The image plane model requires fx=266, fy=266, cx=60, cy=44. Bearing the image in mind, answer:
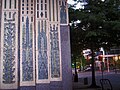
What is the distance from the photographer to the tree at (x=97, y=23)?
57.3 feet

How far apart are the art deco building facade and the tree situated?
17.1 feet

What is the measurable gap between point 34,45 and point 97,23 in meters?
6.93

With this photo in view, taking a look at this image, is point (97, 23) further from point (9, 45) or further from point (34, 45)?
point (9, 45)

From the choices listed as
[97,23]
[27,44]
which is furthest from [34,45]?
[97,23]

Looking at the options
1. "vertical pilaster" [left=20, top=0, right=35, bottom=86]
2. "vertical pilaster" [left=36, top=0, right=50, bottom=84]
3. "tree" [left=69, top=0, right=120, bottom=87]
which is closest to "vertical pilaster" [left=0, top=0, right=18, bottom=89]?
"vertical pilaster" [left=20, top=0, right=35, bottom=86]

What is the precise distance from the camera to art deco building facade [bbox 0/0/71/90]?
38.9ft

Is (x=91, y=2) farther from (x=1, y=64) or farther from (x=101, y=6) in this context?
(x=1, y=64)

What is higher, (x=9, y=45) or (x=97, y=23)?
(x=97, y=23)

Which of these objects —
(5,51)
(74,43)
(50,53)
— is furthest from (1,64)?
(74,43)

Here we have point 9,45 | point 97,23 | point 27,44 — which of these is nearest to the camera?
point 9,45

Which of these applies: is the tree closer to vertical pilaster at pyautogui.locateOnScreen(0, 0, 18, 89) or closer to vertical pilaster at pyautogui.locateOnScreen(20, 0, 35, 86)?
vertical pilaster at pyautogui.locateOnScreen(20, 0, 35, 86)

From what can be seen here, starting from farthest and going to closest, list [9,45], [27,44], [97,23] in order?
[97,23]
[27,44]
[9,45]

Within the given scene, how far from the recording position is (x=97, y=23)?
Answer: 58.4ft

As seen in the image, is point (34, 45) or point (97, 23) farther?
point (97, 23)
